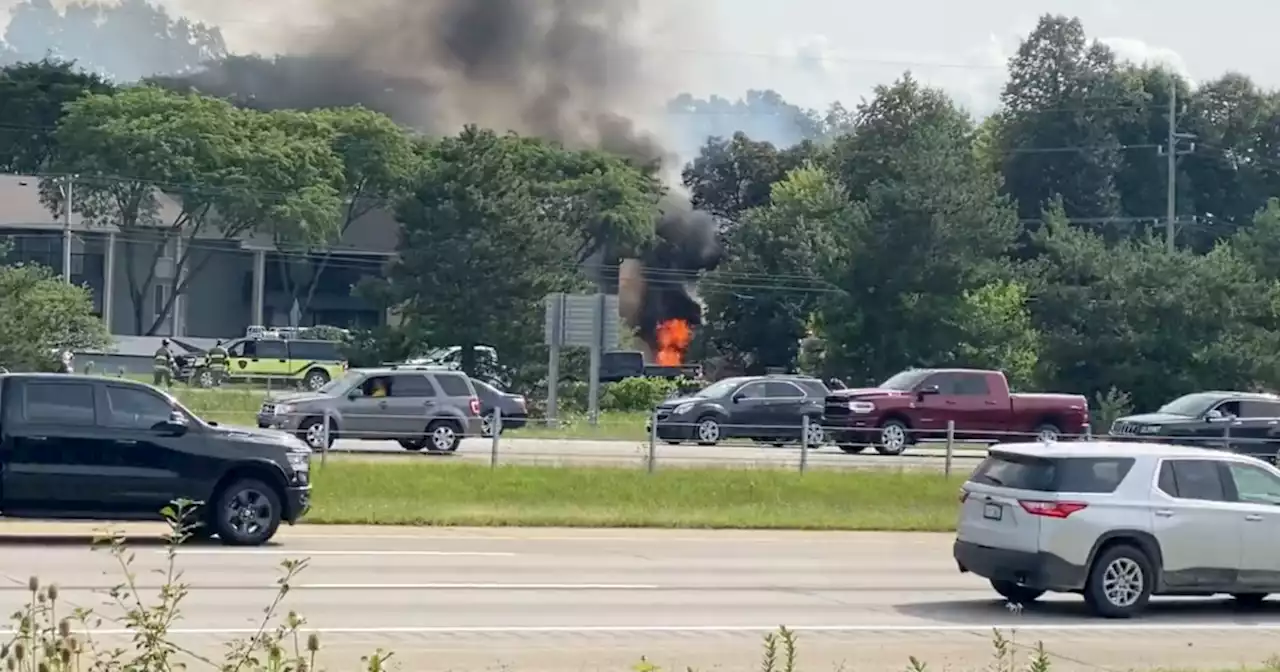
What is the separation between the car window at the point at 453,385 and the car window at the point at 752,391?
7238mm

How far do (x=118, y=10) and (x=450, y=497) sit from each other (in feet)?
341

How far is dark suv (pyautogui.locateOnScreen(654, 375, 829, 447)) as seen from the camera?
37.6 m

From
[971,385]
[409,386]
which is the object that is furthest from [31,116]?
[971,385]

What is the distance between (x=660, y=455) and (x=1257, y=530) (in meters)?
16.1

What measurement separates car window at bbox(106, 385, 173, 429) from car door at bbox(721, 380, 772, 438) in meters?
19.9

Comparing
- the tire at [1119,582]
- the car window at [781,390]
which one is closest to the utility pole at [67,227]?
the car window at [781,390]

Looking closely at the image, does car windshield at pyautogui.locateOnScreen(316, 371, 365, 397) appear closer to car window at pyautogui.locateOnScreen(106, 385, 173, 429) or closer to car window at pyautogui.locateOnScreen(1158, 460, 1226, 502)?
car window at pyautogui.locateOnScreen(106, 385, 173, 429)

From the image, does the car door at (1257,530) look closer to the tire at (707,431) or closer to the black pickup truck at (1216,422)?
the black pickup truck at (1216,422)

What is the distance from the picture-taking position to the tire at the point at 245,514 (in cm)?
1906

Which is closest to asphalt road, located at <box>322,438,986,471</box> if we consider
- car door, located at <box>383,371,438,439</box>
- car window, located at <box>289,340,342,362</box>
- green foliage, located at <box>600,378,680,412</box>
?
car door, located at <box>383,371,438,439</box>

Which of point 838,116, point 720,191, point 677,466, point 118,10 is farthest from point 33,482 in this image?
point 838,116

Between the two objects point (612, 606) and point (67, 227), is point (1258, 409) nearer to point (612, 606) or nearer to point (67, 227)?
point (612, 606)

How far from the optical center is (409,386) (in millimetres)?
33375

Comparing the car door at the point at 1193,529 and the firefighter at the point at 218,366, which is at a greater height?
the firefighter at the point at 218,366
